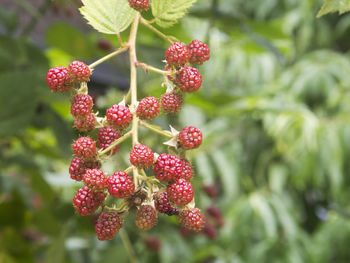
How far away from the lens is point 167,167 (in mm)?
222

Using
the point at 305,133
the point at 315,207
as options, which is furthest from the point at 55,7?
the point at 315,207

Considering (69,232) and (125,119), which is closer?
(125,119)

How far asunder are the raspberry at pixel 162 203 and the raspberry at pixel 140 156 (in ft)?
0.07

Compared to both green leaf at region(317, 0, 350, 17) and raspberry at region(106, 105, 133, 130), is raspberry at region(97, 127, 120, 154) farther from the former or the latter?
green leaf at region(317, 0, 350, 17)

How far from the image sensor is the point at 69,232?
694 mm

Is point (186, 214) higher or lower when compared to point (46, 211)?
lower

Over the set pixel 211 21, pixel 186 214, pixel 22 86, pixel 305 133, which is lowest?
pixel 186 214

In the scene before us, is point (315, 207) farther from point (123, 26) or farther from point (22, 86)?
point (123, 26)

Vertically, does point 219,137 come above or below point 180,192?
above

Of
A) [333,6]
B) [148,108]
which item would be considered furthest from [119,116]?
[333,6]

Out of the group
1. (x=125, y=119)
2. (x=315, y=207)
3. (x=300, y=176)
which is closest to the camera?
(x=125, y=119)

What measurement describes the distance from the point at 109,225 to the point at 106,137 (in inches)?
1.9

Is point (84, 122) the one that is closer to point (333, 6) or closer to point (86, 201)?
point (86, 201)

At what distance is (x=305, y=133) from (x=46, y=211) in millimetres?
1282
